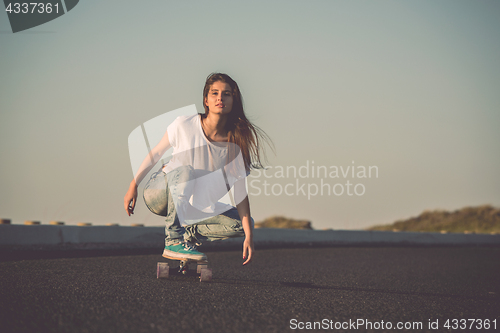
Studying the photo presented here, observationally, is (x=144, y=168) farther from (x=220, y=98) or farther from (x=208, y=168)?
(x=220, y=98)

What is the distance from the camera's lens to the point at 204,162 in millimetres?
4414

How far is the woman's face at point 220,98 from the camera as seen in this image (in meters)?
4.43

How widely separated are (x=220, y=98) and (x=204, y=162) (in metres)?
0.61

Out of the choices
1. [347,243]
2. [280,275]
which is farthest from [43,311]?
[347,243]

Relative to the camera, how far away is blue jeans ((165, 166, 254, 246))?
4258 millimetres

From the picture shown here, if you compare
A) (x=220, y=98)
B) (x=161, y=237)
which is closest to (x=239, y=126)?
(x=220, y=98)

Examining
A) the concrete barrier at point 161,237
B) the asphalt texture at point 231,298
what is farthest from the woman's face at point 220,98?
the concrete barrier at point 161,237

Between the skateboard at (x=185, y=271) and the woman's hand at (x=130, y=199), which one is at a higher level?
the woman's hand at (x=130, y=199)

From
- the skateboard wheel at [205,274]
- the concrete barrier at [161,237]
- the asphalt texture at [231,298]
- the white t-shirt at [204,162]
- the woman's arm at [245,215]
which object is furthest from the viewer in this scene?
the concrete barrier at [161,237]

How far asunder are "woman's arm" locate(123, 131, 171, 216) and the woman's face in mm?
511

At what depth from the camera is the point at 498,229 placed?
18000 millimetres

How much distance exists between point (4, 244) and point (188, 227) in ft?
10.6

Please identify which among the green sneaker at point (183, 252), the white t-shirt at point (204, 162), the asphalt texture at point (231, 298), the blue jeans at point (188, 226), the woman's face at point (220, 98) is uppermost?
the woman's face at point (220, 98)

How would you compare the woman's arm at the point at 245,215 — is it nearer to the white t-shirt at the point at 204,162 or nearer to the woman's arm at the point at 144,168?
the white t-shirt at the point at 204,162
